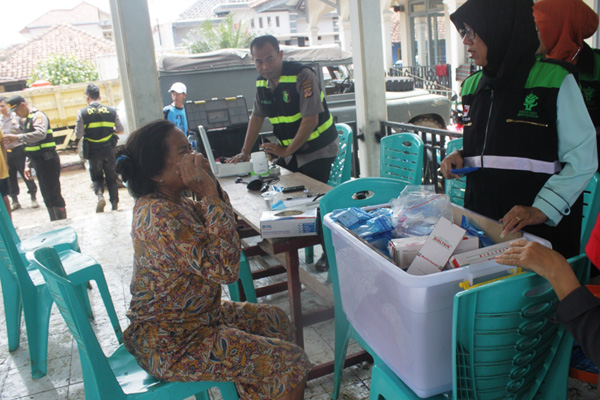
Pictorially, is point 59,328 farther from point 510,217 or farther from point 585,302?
point 585,302

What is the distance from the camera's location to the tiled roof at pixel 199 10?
42.6m

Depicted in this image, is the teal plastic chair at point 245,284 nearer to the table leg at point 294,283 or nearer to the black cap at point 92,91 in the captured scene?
the table leg at point 294,283

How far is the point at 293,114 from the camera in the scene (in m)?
3.43

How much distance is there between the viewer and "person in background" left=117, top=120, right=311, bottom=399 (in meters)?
1.63

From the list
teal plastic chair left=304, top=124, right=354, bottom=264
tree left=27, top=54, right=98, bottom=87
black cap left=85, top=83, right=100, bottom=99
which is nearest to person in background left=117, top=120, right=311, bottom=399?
teal plastic chair left=304, top=124, right=354, bottom=264

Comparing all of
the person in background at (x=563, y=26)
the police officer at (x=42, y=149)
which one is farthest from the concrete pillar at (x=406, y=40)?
the person in background at (x=563, y=26)

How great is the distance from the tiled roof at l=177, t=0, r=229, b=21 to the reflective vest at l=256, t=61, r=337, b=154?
41.5m

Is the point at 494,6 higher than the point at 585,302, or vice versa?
the point at 494,6

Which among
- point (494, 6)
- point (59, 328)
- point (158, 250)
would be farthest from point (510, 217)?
point (59, 328)

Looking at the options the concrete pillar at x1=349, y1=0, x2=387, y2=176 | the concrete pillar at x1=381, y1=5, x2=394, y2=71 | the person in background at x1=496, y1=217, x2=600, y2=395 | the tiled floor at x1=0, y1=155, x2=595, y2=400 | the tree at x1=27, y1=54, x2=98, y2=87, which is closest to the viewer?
the person in background at x1=496, y1=217, x2=600, y2=395

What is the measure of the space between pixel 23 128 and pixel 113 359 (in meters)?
5.86

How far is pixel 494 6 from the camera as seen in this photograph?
1645mm

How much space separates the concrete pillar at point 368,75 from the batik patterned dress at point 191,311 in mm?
3526

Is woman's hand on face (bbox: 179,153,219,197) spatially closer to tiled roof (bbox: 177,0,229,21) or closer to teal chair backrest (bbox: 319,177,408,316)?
teal chair backrest (bbox: 319,177,408,316)
